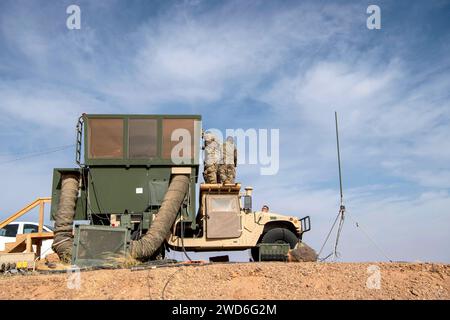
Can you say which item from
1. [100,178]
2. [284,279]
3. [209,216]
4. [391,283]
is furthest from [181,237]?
[391,283]

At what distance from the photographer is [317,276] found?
859 cm

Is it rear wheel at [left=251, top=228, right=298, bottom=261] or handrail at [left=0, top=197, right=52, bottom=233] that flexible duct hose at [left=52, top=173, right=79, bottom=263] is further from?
rear wheel at [left=251, top=228, right=298, bottom=261]

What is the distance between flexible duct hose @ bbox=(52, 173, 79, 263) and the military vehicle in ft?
0.10

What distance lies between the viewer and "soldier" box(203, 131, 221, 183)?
1402 cm

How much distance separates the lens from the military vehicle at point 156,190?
13391mm

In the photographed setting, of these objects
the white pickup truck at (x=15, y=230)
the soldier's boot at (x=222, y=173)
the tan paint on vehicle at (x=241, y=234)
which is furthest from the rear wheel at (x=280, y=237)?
the white pickup truck at (x=15, y=230)

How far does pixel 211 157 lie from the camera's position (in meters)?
14.1

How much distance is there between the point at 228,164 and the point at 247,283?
20.5 ft

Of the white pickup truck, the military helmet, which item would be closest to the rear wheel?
the military helmet

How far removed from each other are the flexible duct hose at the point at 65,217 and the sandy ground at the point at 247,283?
2.71 metres

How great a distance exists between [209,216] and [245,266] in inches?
175

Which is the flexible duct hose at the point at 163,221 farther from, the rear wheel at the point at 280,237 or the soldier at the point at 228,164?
the rear wheel at the point at 280,237
